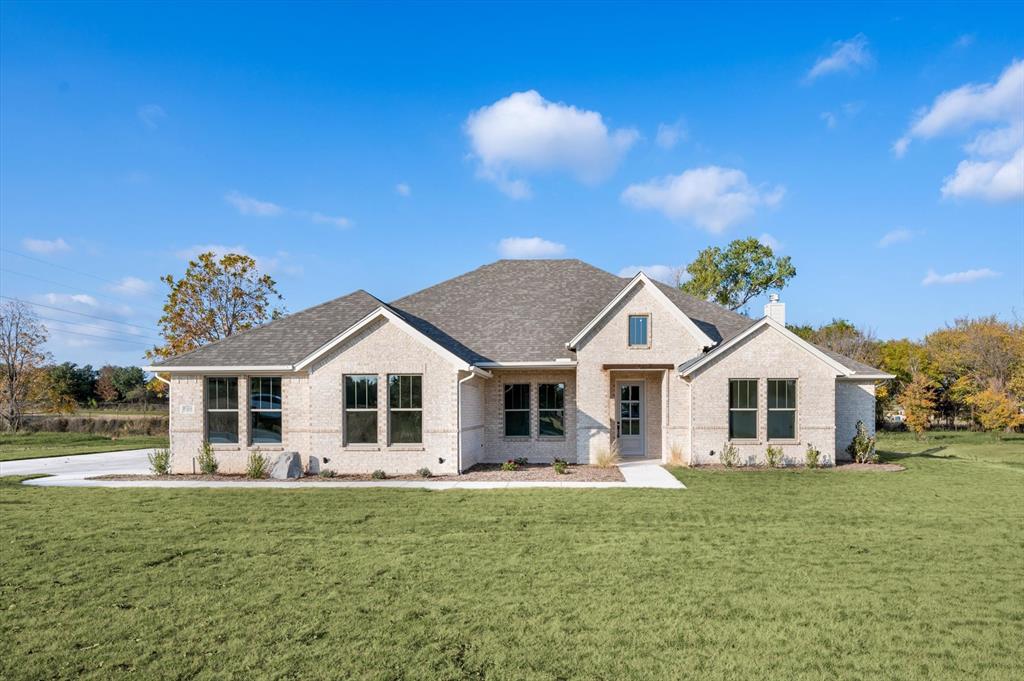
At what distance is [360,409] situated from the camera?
60.7 ft

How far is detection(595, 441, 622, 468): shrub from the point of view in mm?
19922

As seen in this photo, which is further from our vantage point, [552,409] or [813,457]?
[552,409]

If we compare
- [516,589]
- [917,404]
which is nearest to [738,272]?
[917,404]

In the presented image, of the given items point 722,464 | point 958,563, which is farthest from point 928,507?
point 722,464

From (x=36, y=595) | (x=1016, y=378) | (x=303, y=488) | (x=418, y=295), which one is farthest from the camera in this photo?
(x=1016, y=378)

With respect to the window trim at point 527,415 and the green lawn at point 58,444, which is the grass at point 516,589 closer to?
the window trim at point 527,415

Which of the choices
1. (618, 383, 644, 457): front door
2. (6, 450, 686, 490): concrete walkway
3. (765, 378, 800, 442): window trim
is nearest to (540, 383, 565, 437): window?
(618, 383, 644, 457): front door

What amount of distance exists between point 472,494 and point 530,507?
216 cm

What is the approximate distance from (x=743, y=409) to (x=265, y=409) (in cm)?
1484

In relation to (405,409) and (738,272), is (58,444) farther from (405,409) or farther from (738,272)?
(738,272)

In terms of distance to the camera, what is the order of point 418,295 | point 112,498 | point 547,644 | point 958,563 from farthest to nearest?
1. point 418,295
2. point 112,498
3. point 958,563
4. point 547,644

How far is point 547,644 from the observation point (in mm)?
6027

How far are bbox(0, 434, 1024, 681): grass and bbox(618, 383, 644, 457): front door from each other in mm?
8502

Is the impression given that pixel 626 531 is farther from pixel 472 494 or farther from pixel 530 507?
pixel 472 494
